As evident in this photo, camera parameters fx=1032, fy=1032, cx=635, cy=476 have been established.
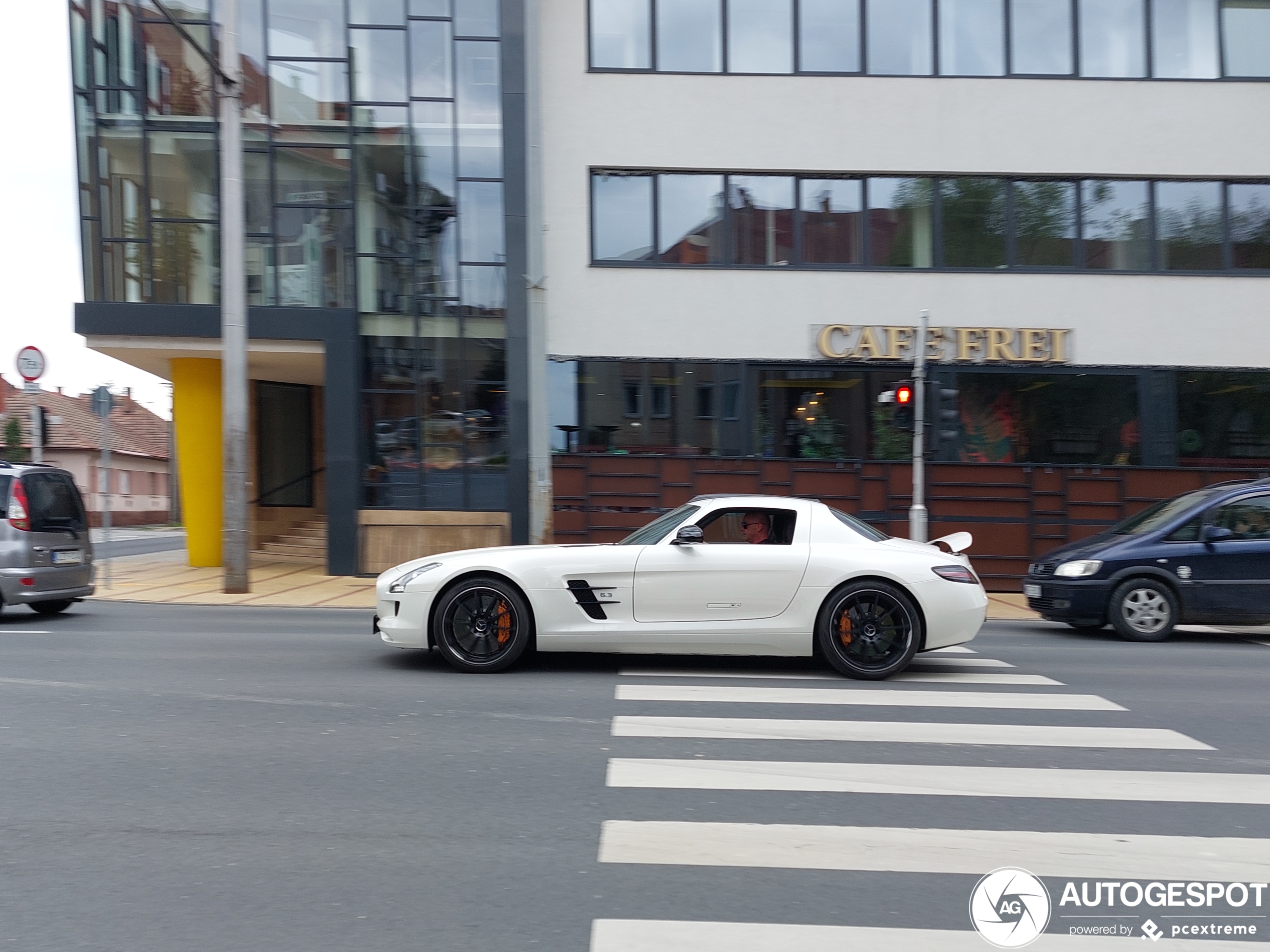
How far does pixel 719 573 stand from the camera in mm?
7887

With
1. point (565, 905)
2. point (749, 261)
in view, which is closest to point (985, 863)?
point (565, 905)

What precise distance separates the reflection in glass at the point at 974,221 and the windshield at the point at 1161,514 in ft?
23.1

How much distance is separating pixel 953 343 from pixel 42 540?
14.0 m

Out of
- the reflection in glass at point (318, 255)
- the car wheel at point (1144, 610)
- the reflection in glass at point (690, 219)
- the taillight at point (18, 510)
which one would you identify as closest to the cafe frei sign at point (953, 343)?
the reflection in glass at point (690, 219)

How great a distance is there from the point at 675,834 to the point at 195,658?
5.89 metres

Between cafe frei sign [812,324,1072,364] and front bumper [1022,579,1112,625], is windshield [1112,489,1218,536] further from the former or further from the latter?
cafe frei sign [812,324,1072,364]

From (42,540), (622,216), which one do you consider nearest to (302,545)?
(42,540)

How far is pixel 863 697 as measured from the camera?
7270 millimetres

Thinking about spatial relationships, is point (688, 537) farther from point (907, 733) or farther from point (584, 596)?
point (907, 733)

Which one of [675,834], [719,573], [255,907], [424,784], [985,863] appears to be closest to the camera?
[255,907]

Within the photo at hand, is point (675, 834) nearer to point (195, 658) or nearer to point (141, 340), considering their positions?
point (195, 658)

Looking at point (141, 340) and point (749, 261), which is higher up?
point (749, 261)

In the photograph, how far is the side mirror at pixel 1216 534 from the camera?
1098 cm

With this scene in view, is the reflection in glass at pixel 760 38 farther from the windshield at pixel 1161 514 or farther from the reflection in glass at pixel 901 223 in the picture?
the windshield at pixel 1161 514
